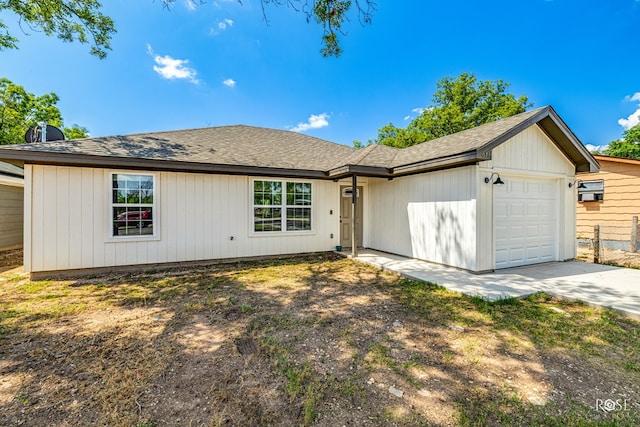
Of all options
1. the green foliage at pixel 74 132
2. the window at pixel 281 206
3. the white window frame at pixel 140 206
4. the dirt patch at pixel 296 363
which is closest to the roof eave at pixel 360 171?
the window at pixel 281 206

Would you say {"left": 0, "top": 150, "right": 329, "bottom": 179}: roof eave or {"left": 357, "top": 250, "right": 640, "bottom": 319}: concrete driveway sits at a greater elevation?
{"left": 0, "top": 150, "right": 329, "bottom": 179}: roof eave

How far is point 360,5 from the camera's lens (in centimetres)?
426

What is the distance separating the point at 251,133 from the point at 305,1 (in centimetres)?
653

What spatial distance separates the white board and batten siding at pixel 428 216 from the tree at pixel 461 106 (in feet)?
64.0

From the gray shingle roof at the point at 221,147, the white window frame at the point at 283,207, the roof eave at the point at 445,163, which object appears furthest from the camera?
the white window frame at the point at 283,207

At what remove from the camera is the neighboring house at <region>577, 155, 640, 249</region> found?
898 cm

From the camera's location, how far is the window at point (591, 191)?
388 inches

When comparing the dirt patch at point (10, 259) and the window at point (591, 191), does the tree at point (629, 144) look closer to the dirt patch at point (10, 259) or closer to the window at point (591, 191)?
the window at point (591, 191)

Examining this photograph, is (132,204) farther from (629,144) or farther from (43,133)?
(629,144)

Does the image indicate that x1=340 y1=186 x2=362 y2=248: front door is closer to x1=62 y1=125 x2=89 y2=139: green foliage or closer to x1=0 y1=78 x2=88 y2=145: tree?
x1=0 y1=78 x2=88 y2=145: tree

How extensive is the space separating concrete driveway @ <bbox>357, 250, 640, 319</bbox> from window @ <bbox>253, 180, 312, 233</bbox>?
9.12 feet

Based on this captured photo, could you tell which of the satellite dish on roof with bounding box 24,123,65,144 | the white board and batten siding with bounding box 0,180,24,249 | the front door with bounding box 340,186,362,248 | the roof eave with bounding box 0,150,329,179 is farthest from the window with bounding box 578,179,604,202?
the white board and batten siding with bounding box 0,180,24,249

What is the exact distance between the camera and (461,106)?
85.3 feet

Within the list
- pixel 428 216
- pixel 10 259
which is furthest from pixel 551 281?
pixel 10 259
